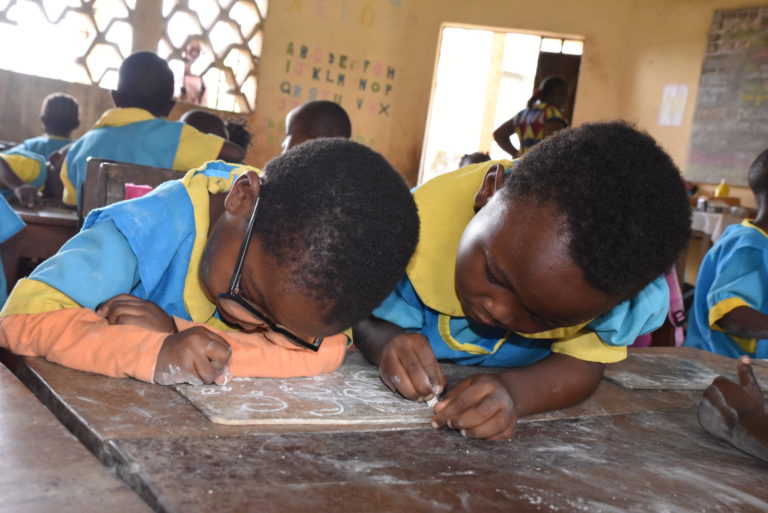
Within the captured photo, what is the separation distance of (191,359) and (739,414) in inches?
33.4

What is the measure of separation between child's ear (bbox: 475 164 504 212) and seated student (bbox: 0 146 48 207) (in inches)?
99.8

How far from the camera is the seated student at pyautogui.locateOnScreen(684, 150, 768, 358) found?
2344 millimetres

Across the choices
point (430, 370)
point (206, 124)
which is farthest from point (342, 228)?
point (206, 124)

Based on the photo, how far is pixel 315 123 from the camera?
3.49 m

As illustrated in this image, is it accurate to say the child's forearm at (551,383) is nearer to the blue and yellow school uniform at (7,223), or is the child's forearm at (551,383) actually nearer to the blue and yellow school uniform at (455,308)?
the blue and yellow school uniform at (455,308)

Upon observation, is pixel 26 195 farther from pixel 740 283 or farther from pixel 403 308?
pixel 740 283

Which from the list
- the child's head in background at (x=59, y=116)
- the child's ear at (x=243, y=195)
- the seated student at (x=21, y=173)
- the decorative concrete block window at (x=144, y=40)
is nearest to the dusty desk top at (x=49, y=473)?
the child's ear at (x=243, y=195)

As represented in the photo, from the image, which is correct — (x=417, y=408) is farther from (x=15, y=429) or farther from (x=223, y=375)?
(x=15, y=429)

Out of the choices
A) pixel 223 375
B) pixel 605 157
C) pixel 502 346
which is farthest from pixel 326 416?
pixel 502 346

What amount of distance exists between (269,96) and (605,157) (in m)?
6.40

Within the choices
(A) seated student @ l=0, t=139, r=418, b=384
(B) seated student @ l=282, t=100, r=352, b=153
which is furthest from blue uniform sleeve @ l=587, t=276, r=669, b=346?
(B) seated student @ l=282, t=100, r=352, b=153

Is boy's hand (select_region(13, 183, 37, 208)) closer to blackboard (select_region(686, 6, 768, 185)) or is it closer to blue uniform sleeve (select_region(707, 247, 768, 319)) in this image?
blue uniform sleeve (select_region(707, 247, 768, 319))

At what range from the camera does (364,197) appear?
1010 millimetres

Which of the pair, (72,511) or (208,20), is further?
(208,20)
